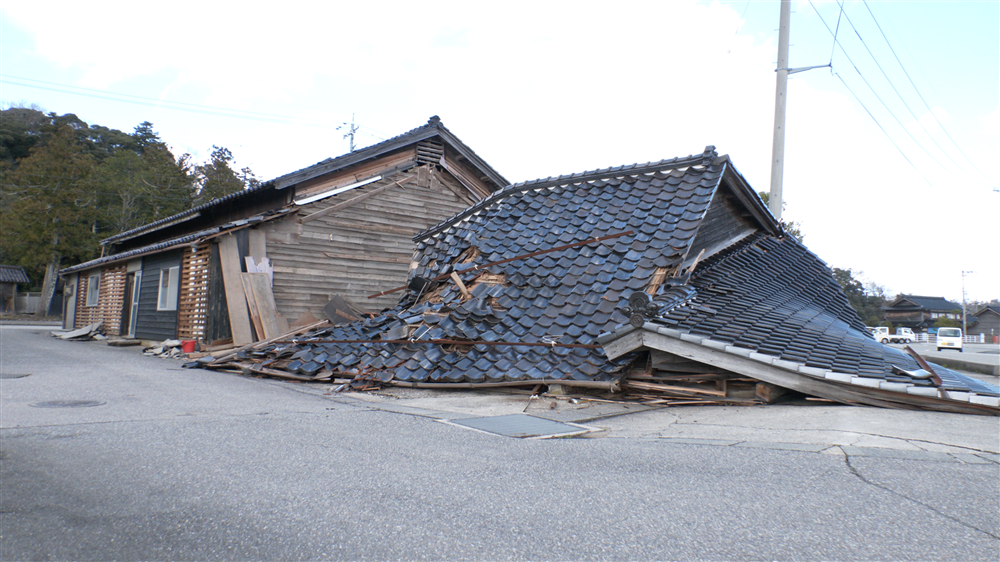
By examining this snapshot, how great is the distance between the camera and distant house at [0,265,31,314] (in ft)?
131

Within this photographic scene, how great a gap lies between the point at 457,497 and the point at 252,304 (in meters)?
10.5

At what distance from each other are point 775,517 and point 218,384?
7771 mm

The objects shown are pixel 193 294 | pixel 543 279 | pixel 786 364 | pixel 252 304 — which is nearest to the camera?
pixel 786 364

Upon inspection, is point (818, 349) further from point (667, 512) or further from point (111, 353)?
point (111, 353)

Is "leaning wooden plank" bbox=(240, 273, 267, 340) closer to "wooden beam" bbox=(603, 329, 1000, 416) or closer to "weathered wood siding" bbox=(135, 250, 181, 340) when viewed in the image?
"weathered wood siding" bbox=(135, 250, 181, 340)

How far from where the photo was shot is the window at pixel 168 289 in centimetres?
1443

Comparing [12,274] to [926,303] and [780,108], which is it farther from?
[926,303]

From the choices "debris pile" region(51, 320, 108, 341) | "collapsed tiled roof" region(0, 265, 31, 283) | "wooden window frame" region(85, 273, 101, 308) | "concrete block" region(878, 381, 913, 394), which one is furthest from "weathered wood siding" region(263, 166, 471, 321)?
"collapsed tiled roof" region(0, 265, 31, 283)

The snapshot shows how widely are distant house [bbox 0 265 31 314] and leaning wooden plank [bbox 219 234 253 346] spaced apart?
38.7 meters

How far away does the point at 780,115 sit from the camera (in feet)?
47.3

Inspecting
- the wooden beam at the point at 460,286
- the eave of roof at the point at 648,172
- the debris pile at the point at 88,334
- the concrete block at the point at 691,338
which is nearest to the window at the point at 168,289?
the debris pile at the point at 88,334

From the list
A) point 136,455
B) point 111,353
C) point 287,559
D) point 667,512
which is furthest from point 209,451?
point 111,353

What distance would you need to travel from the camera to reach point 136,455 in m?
4.07

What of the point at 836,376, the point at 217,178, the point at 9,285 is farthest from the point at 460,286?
the point at 9,285
